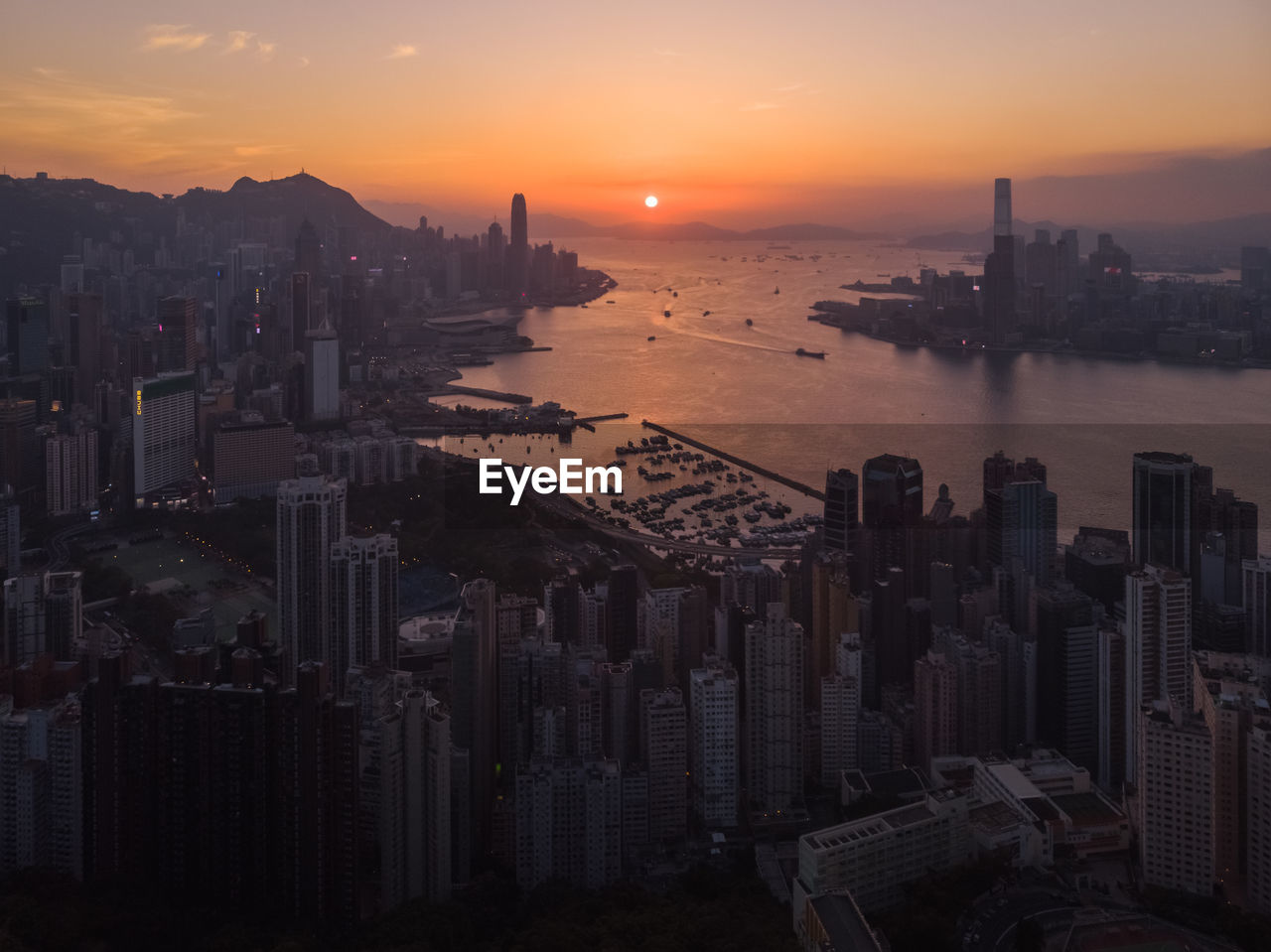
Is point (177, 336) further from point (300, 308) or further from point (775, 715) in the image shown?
point (775, 715)

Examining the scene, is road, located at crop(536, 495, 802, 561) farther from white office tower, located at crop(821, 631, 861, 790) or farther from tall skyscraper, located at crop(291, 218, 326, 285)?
tall skyscraper, located at crop(291, 218, 326, 285)

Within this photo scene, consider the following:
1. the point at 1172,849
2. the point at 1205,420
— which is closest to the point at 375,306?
the point at 1205,420

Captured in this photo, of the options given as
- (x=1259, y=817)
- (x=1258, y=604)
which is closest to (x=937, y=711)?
(x=1259, y=817)

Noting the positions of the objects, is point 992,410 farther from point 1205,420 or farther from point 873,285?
point 873,285

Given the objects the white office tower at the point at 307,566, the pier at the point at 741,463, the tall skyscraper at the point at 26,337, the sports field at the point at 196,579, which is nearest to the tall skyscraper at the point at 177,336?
the tall skyscraper at the point at 26,337

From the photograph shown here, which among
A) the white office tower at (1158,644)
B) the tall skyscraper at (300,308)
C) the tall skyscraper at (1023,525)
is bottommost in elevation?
the white office tower at (1158,644)

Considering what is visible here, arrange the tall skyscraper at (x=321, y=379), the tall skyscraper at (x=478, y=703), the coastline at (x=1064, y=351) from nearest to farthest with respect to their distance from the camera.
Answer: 1. the tall skyscraper at (x=478, y=703)
2. the tall skyscraper at (x=321, y=379)
3. the coastline at (x=1064, y=351)

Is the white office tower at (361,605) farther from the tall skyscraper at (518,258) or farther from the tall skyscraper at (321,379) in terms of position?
the tall skyscraper at (518,258)

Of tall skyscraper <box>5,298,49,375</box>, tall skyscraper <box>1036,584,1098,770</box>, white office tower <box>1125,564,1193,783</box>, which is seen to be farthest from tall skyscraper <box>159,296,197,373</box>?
white office tower <box>1125,564,1193,783</box>
